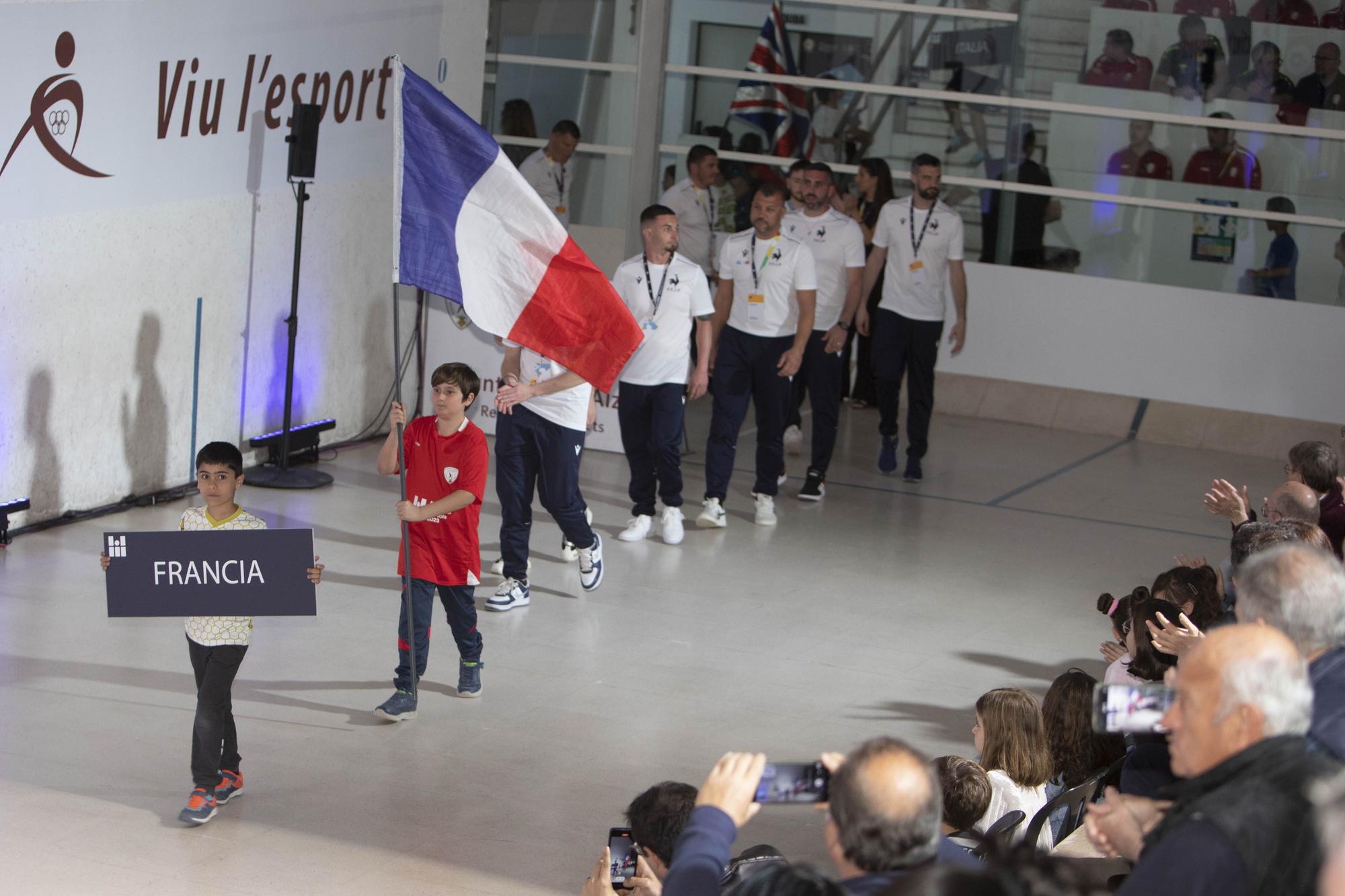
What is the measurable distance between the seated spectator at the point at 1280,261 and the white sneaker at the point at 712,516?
602 centimetres

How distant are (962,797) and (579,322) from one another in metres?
3.09

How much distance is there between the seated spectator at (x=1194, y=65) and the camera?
13.3m

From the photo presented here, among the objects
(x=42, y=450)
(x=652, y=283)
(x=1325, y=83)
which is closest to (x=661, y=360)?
(x=652, y=283)

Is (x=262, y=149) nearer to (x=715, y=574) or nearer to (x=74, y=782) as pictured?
(x=715, y=574)

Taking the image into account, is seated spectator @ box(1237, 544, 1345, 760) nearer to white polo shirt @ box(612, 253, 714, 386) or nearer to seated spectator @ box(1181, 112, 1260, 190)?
white polo shirt @ box(612, 253, 714, 386)

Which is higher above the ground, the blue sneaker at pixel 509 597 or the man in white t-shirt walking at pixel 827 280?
the man in white t-shirt walking at pixel 827 280

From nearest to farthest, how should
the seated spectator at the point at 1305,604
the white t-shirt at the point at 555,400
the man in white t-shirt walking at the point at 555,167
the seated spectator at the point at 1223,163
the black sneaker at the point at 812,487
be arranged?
the seated spectator at the point at 1305,604, the white t-shirt at the point at 555,400, the black sneaker at the point at 812,487, the man in white t-shirt walking at the point at 555,167, the seated spectator at the point at 1223,163

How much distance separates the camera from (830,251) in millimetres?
10203

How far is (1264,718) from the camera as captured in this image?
2.65 m

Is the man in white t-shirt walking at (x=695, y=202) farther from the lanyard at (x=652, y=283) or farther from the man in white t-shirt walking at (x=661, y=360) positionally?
the lanyard at (x=652, y=283)

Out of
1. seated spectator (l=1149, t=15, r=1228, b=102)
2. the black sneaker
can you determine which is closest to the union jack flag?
seated spectator (l=1149, t=15, r=1228, b=102)

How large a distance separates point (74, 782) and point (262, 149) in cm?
532

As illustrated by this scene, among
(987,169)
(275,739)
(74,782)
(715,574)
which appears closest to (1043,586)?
(715,574)

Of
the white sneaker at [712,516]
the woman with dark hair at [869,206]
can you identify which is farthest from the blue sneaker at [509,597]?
the woman with dark hair at [869,206]
